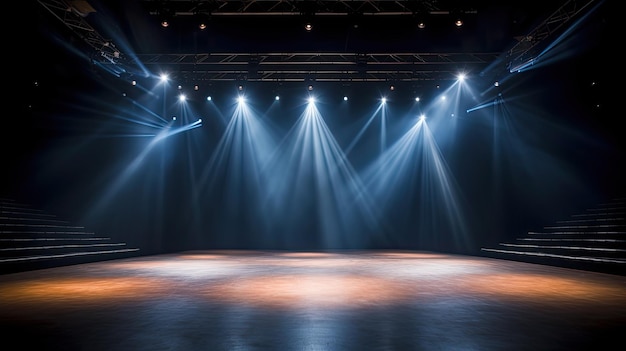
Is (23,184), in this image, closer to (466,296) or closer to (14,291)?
(14,291)

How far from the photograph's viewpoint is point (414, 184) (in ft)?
50.8

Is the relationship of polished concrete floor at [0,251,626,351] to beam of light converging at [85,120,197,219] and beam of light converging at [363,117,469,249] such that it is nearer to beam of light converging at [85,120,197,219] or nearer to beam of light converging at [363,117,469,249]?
beam of light converging at [85,120,197,219]

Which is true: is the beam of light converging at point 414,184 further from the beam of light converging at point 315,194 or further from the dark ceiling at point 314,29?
the dark ceiling at point 314,29

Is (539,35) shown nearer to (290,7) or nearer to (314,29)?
(314,29)

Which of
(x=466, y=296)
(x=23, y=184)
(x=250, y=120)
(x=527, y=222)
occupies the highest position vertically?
(x=250, y=120)

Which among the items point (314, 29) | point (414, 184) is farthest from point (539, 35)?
point (414, 184)

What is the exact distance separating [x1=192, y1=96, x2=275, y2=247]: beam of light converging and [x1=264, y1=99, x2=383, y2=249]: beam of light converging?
59cm

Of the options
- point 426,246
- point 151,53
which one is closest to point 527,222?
point 426,246

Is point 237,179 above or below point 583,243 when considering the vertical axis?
above

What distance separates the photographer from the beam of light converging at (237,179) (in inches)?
587

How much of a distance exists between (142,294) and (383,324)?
10.4ft

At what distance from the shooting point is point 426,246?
14914 millimetres

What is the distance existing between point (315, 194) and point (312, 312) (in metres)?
11.5

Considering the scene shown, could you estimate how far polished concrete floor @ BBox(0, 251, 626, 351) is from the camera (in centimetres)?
285
